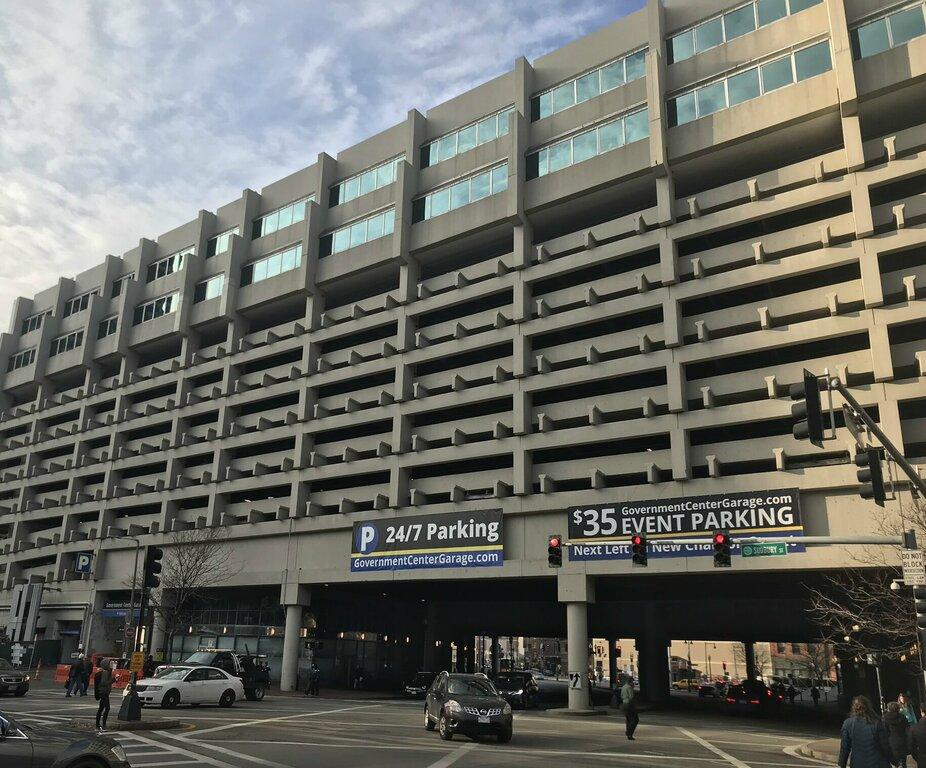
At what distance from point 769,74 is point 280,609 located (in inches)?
1752

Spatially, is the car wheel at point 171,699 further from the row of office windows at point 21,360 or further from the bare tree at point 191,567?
the row of office windows at point 21,360

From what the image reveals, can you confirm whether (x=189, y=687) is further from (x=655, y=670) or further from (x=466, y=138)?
(x=466, y=138)

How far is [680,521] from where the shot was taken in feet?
112

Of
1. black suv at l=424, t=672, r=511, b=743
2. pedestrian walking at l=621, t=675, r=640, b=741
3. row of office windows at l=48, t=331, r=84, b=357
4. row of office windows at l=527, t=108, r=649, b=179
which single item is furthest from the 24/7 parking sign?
pedestrian walking at l=621, t=675, r=640, b=741

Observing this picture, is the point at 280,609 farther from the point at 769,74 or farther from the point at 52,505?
the point at 769,74

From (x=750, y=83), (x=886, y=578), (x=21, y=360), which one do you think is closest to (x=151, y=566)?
(x=886, y=578)

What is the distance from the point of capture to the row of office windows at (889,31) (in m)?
34.6

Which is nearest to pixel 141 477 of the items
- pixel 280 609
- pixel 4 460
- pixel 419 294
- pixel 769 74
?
pixel 280 609

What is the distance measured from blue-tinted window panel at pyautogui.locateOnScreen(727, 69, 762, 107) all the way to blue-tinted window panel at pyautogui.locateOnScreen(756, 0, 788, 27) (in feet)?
9.70

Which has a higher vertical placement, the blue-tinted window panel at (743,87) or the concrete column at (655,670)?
the blue-tinted window panel at (743,87)

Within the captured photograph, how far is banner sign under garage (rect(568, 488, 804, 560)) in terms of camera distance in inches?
1268

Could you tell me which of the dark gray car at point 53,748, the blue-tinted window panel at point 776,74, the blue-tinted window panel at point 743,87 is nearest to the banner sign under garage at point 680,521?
the blue-tinted window panel at point 743,87

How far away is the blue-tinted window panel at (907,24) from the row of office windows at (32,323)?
74.8m

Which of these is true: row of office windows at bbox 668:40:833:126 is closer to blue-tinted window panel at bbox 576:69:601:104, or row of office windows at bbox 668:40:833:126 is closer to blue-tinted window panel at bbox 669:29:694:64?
blue-tinted window panel at bbox 669:29:694:64
